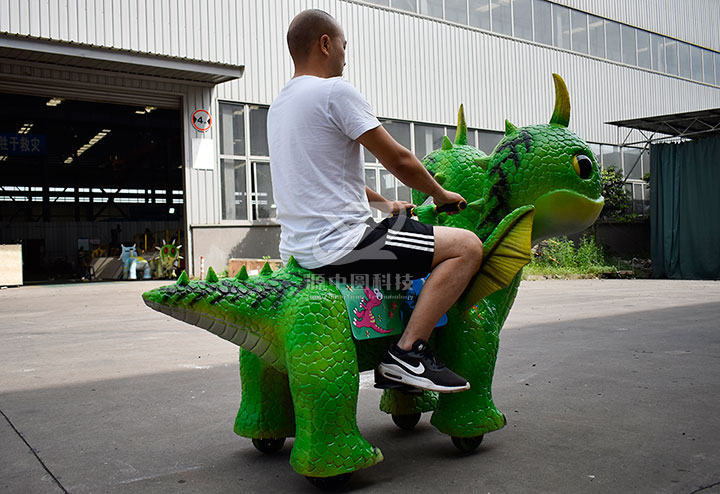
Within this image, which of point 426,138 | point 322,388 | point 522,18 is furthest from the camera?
point 522,18

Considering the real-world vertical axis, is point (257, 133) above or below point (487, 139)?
below

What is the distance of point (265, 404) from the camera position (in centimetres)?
265

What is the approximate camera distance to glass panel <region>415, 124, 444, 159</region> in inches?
639

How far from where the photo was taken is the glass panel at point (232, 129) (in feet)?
45.1

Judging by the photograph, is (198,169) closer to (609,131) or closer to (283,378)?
(283,378)

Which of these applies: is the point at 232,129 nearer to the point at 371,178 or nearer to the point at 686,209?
the point at 371,178

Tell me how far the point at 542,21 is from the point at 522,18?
0.86 metres

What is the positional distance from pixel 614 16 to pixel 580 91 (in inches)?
119

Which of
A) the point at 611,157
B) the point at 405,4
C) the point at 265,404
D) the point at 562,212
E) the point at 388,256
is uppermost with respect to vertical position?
the point at 405,4

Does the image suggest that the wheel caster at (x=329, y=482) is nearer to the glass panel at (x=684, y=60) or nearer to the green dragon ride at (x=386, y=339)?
the green dragon ride at (x=386, y=339)

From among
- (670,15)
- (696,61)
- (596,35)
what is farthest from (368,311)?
(696,61)

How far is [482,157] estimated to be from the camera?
3062 millimetres

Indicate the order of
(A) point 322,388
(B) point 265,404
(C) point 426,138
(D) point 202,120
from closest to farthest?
(A) point 322,388, (B) point 265,404, (D) point 202,120, (C) point 426,138

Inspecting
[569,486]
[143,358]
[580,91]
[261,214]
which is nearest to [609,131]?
[580,91]
